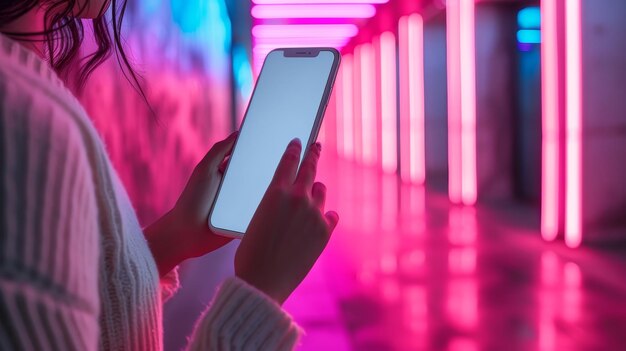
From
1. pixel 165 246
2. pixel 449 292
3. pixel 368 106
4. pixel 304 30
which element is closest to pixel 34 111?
pixel 165 246

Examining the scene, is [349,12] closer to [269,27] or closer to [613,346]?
[269,27]

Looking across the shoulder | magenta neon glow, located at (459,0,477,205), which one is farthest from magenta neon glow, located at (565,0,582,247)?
the shoulder

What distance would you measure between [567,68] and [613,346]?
114 inches

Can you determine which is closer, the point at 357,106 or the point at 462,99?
the point at 462,99

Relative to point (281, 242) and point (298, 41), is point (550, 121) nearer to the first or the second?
point (281, 242)

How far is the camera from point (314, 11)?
428 inches

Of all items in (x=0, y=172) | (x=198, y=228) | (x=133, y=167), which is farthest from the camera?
(x=133, y=167)

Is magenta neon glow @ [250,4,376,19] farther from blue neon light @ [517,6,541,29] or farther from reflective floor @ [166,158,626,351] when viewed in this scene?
reflective floor @ [166,158,626,351]

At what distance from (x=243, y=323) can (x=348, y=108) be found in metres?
18.0

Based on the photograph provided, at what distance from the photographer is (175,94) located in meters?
2.92

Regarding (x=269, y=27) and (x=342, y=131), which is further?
(x=342, y=131)

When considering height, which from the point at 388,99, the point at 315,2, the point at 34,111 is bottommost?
the point at 34,111

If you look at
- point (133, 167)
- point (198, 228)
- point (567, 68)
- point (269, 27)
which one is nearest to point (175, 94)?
point (133, 167)

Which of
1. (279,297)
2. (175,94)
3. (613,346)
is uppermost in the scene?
(175,94)
